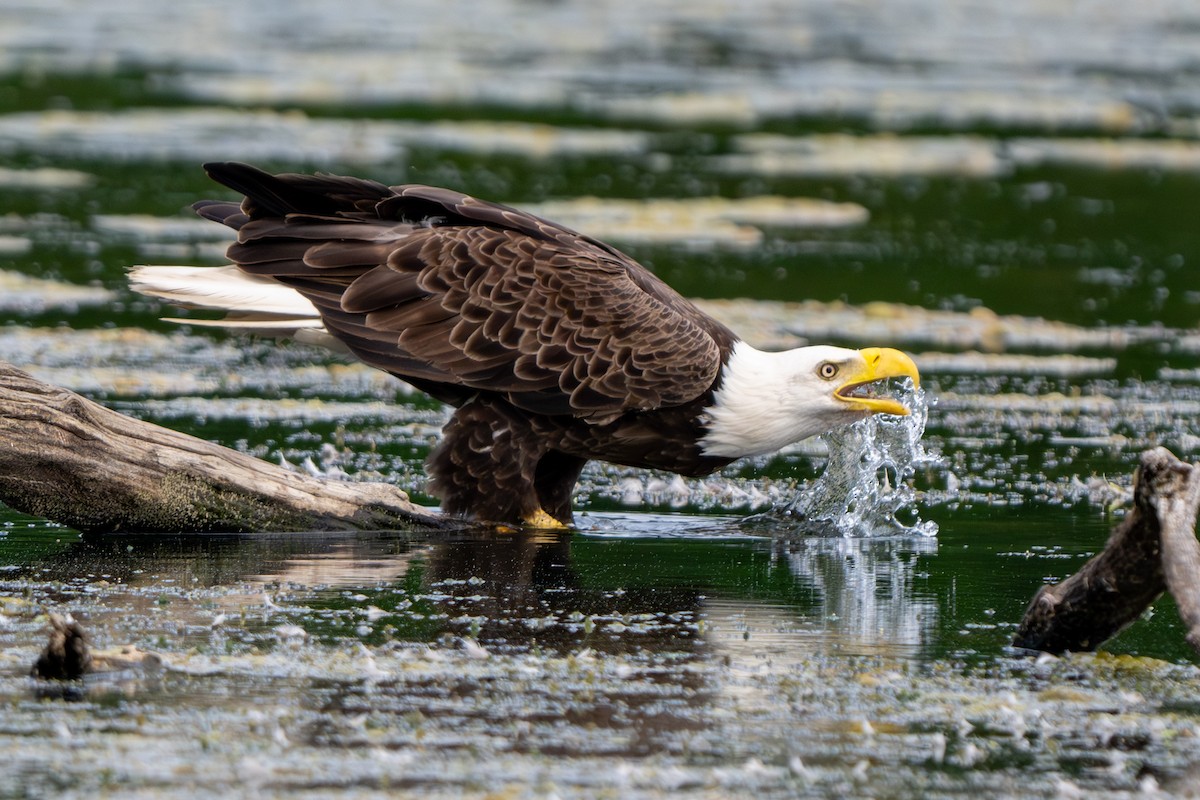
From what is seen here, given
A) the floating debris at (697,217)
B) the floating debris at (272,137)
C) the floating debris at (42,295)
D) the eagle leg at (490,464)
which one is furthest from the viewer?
the floating debris at (272,137)

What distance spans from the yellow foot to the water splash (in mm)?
821

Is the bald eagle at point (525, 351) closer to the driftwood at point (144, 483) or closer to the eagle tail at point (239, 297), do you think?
the eagle tail at point (239, 297)

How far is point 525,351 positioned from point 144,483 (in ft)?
4.95

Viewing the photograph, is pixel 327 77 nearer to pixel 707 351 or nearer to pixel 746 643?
pixel 707 351

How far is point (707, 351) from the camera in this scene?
320 inches

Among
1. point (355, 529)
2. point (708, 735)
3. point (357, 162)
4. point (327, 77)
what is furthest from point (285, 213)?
point (327, 77)

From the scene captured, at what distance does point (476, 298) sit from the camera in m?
8.24

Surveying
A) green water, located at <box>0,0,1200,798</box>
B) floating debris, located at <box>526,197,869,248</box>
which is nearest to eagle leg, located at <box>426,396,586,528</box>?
green water, located at <box>0,0,1200,798</box>

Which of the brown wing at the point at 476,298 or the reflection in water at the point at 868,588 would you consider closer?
the reflection in water at the point at 868,588

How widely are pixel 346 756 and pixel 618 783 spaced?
2.05 feet

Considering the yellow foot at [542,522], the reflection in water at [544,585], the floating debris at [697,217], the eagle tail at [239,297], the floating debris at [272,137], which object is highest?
the floating debris at [272,137]

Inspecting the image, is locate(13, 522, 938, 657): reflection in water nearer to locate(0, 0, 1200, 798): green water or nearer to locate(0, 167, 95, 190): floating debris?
locate(0, 0, 1200, 798): green water

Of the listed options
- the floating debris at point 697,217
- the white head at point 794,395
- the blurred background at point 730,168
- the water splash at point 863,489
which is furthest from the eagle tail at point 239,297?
the floating debris at point 697,217

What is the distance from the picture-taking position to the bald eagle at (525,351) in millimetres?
8102
